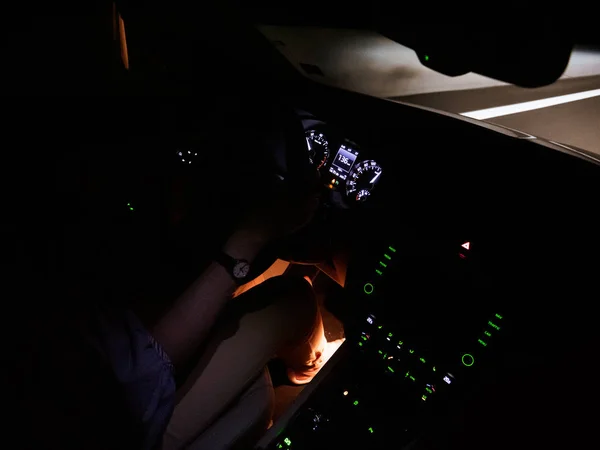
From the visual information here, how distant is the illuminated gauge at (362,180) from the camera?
1881 millimetres

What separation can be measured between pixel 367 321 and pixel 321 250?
0.71 m

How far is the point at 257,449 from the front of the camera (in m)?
1.59

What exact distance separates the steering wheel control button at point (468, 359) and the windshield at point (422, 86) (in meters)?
1.11

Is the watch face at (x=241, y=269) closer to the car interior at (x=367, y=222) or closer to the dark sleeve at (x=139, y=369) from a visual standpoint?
the car interior at (x=367, y=222)

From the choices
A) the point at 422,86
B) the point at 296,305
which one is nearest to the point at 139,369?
the point at 296,305

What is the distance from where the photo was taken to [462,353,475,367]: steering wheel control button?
1310 mm

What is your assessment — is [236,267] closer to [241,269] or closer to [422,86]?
[241,269]

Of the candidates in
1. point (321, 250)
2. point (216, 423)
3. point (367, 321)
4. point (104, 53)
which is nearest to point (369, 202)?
point (367, 321)

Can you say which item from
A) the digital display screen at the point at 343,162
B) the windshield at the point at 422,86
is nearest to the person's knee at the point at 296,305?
the digital display screen at the point at 343,162

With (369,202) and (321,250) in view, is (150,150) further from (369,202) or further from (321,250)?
(369,202)

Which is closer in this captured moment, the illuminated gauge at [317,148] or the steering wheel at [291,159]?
the steering wheel at [291,159]

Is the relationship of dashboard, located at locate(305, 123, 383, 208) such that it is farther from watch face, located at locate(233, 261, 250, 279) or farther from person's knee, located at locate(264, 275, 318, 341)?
watch face, located at locate(233, 261, 250, 279)

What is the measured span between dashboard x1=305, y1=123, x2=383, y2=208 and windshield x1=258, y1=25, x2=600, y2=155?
0.89ft

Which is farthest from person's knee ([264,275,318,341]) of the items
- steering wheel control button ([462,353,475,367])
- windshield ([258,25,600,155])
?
windshield ([258,25,600,155])
